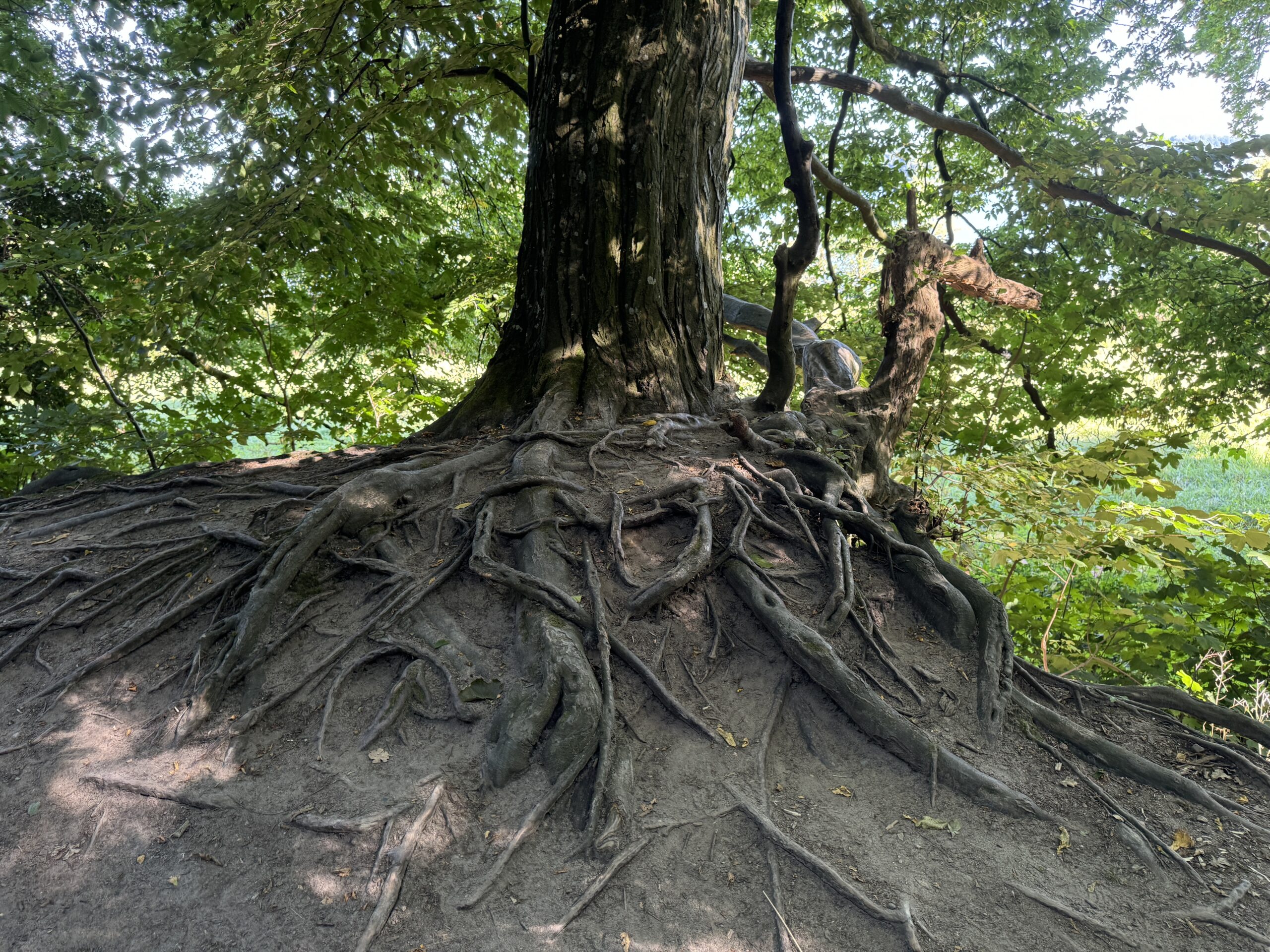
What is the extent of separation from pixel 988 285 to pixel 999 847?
491 cm

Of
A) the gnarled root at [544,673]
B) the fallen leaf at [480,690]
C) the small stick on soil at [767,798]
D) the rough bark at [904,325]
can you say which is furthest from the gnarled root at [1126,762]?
the rough bark at [904,325]

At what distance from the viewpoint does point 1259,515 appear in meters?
4.25

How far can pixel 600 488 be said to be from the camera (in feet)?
13.4

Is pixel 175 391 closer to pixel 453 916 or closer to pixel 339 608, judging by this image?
pixel 339 608

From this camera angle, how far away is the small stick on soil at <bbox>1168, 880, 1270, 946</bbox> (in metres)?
2.18

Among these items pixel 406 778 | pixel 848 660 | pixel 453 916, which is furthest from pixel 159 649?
pixel 848 660

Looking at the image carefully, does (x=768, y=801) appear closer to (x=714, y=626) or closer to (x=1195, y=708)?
(x=714, y=626)

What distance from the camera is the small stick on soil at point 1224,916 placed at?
2.18 metres

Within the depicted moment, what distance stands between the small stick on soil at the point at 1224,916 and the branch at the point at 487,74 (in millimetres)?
7696

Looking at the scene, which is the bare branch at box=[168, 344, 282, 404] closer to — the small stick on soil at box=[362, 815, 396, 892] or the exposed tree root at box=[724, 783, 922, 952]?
the small stick on soil at box=[362, 815, 396, 892]

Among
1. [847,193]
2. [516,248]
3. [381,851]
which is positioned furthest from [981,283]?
[516,248]

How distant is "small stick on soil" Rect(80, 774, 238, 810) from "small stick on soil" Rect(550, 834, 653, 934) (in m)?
1.32

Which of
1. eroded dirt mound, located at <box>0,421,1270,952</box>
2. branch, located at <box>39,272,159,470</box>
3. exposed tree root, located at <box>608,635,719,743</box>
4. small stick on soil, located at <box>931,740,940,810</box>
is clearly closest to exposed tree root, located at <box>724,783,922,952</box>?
eroded dirt mound, located at <box>0,421,1270,952</box>

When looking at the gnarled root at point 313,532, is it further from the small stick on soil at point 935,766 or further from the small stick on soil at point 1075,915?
the small stick on soil at point 1075,915
